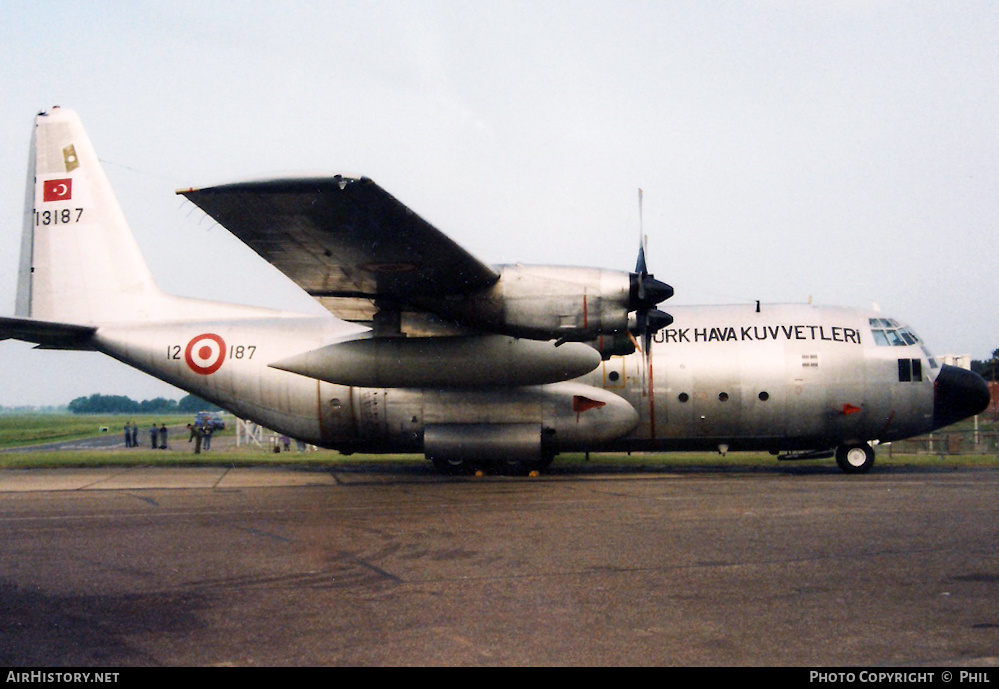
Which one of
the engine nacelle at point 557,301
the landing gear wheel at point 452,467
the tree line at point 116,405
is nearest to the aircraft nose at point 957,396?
the engine nacelle at point 557,301

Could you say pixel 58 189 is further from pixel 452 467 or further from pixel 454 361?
pixel 452 467

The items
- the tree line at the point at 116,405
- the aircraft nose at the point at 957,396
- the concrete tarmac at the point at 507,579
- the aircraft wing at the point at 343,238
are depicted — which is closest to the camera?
the concrete tarmac at the point at 507,579

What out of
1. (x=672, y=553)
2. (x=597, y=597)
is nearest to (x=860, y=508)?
(x=672, y=553)

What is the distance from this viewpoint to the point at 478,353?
14.6 m

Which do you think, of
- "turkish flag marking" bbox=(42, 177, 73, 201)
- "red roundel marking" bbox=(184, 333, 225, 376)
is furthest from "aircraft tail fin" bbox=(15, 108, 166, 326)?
"red roundel marking" bbox=(184, 333, 225, 376)

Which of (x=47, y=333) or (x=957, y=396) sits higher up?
(x=47, y=333)

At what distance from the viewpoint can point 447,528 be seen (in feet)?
30.7

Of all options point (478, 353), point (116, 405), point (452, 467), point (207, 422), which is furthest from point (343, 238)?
point (116, 405)

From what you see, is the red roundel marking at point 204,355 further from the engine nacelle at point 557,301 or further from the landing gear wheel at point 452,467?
the engine nacelle at point 557,301

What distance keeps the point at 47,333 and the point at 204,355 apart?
3562 mm

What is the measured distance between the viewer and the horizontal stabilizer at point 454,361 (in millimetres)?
14625

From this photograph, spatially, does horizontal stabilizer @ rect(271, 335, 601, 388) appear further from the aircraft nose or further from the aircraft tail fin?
the aircraft nose

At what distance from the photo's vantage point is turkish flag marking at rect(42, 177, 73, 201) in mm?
18281

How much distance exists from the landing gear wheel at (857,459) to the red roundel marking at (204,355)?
14566 mm
